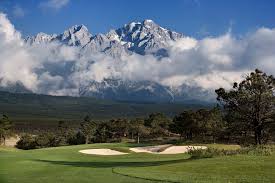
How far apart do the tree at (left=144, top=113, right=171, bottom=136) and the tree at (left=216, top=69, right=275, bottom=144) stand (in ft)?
326

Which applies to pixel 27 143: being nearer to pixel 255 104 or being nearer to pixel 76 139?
pixel 76 139

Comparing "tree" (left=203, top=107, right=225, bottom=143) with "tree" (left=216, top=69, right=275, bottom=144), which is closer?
"tree" (left=216, top=69, right=275, bottom=144)

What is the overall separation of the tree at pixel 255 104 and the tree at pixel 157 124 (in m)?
99.3

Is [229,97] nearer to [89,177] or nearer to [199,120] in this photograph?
[89,177]

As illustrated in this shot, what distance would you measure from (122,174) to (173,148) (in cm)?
4383

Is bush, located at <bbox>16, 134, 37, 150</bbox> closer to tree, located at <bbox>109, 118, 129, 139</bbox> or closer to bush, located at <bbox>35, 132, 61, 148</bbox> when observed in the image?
bush, located at <bbox>35, 132, 61, 148</bbox>

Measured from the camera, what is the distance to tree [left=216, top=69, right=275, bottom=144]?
6134 cm

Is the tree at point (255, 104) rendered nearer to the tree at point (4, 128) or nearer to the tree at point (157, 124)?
the tree at point (4, 128)

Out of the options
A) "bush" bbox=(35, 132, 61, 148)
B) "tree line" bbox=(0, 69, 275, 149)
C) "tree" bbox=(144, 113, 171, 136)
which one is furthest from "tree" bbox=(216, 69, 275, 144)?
"tree" bbox=(144, 113, 171, 136)

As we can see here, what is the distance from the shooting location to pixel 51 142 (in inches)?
5773

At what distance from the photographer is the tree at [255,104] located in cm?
6134

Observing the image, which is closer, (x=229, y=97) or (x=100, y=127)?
(x=229, y=97)

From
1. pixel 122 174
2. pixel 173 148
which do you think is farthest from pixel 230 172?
pixel 173 148

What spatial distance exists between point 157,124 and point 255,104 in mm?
108121
